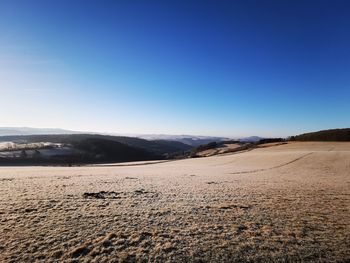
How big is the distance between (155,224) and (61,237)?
3483 millimetres

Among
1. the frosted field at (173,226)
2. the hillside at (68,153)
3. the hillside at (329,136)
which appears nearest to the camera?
the frosted field at (173,226)

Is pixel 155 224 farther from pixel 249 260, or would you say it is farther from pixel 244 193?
pixel 244 193

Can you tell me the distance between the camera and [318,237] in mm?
10062

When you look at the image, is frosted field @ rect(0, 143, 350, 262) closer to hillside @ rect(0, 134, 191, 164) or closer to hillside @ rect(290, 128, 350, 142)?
hillside @ rect(0, 134, 191, 164)

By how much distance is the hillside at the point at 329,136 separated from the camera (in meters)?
80.2

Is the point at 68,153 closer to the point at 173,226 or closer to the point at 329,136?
the point at 329,136

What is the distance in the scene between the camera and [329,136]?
3297 inches

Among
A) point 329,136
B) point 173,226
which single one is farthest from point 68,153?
point 173,226

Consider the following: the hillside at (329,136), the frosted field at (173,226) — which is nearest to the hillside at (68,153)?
the hillside at (329,136)

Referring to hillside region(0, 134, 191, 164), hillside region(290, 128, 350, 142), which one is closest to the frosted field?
hillside region(0, 134, 191, 164)

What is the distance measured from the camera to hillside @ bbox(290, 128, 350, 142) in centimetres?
8021

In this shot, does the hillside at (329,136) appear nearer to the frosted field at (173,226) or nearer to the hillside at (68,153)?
the hillside at (68,153)

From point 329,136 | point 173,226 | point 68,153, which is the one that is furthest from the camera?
point 68,153

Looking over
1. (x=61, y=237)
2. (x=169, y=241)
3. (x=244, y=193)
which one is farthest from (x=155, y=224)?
(x=244, y=193)
